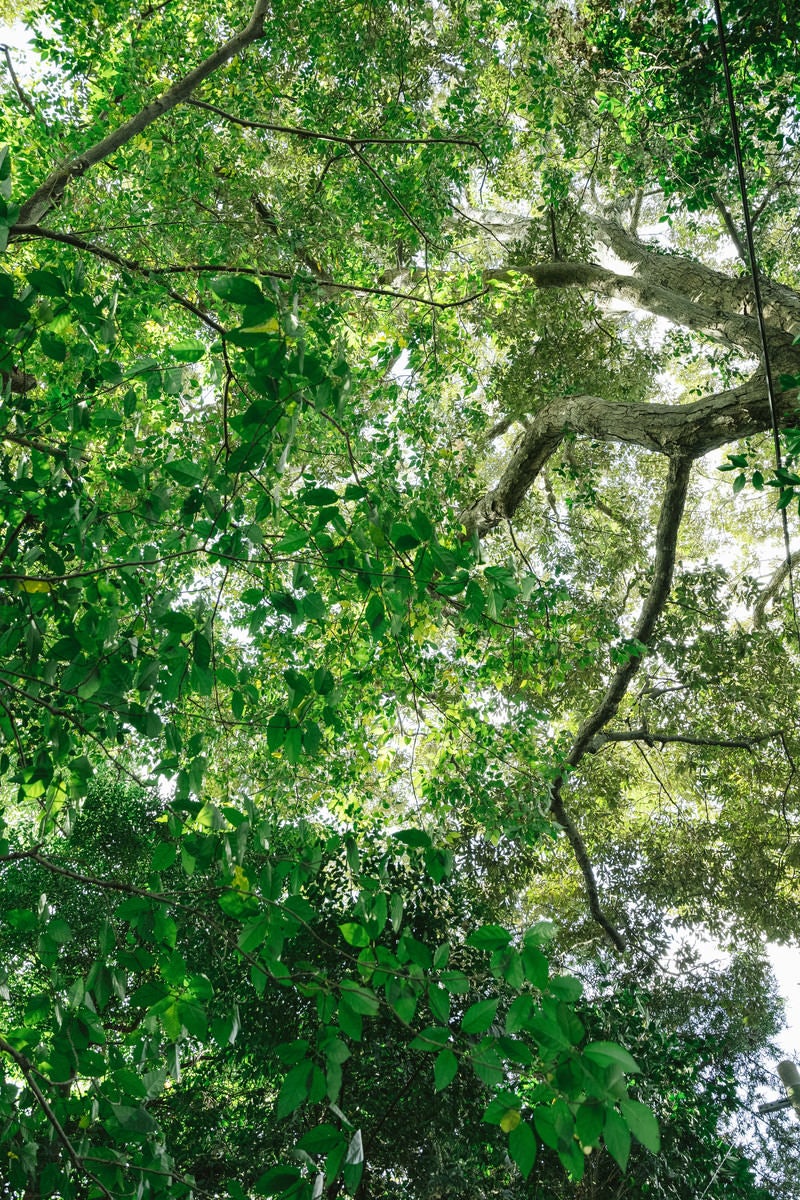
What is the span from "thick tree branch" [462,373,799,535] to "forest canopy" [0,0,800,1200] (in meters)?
0.03

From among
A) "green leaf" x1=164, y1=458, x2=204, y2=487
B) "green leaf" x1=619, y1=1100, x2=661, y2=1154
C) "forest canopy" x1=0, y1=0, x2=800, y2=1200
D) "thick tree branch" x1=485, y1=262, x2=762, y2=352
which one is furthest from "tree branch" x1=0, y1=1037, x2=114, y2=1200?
"thick tree branch" x1=485, y1=262, x2=762, y2=352

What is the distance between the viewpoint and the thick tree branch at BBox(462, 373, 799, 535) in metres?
4.29

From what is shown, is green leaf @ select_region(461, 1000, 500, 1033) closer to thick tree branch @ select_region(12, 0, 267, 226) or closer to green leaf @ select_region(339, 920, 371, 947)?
green leaf @ select_region(339, 920, 371, 947)

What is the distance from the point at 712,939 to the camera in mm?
7609

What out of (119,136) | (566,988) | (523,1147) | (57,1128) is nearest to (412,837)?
(566,988)

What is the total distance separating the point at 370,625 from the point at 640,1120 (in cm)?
74

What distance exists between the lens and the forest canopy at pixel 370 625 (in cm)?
121

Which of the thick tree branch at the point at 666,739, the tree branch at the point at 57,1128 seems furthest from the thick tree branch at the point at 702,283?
the tree branch at the point at 57,1128

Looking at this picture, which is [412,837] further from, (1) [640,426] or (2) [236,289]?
(1) [640,426]

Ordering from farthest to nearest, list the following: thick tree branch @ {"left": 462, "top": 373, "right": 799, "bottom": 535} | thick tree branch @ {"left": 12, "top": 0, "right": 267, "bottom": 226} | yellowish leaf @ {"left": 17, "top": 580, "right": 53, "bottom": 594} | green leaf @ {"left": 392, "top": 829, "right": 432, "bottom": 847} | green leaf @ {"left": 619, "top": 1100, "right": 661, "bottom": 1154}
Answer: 1. thick tree branch @ {"left": 462, "top": 373, "right": 799, "bottom": 535}
2. thick tree branch @ {"left": 12, "top": 0, "right": 267, "bottom": 226}
3. yellowish leaf @ {"left": 17, "top": 580, "right": 53, "bottom": 594}
4. green leaf @ {"left": 392, "top": 829, "right": 432, "bottom": 847}
5. green leaf @ {"left": 619, "top": 1100, "right": 661, "bottom": 1154}

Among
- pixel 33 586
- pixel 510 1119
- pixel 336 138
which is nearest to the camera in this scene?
pixel 510 1119

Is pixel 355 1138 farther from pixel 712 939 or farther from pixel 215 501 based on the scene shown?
pixel 712 939

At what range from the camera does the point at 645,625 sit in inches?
231

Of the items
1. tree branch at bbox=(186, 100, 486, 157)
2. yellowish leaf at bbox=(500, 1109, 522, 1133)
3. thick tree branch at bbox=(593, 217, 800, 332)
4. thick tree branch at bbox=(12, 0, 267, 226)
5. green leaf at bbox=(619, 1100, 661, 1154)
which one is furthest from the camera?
thick tree branch at bbox=(593, 217, 800, 332)
